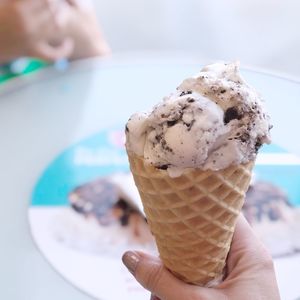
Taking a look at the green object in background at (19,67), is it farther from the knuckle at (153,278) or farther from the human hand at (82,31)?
the knuckle at (153,278)

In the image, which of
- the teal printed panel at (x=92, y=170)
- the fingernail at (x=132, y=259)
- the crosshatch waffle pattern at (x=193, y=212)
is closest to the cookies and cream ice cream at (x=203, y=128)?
the crosshatch waffle pattern at (x=193, y=212)

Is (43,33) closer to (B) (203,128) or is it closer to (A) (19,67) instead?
(A) (19,67)

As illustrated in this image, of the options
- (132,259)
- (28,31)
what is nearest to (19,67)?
(28,31)

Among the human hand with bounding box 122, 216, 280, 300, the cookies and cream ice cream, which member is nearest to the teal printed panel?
the human hand with bounding box 122, 216, 280, 300

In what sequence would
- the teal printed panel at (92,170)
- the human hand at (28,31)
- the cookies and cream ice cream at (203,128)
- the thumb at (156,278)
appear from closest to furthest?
the cookies and cream ice cream at (203,128), the thumb at (156,278), the teal printed panel at (92,170), the human hand at (28,31)

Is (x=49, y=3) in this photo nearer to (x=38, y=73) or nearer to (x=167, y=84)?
(x=38, y=73)

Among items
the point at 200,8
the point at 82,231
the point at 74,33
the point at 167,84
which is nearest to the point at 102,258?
the point at 82,231
